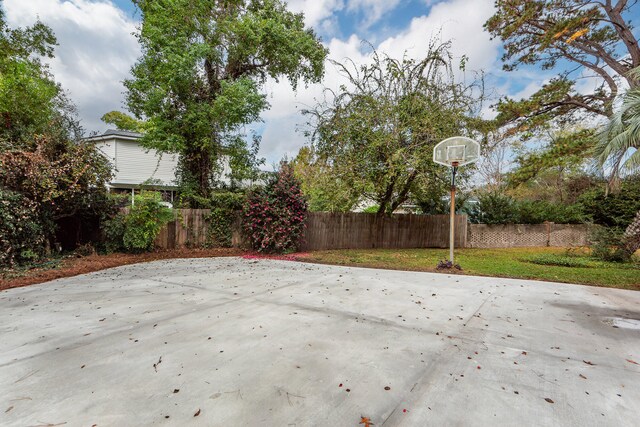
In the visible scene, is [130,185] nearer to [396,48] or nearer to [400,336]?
[396,48]

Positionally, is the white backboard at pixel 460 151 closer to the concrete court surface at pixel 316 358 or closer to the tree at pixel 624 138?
the tree at pixel 624 138

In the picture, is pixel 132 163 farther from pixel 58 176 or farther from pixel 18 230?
pixel 18 230

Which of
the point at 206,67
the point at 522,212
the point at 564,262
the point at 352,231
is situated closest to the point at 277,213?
the point at 352,231

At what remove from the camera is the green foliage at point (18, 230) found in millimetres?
5727

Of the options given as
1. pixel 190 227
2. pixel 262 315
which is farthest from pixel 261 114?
pixel 262 315

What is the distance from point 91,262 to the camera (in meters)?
7.00

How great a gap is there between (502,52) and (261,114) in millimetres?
9571

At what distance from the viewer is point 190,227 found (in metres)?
9.38

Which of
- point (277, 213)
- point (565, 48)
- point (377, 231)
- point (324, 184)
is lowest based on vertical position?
point (377, 231)

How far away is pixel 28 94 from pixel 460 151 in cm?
1321

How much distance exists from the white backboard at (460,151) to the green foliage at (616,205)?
782cm

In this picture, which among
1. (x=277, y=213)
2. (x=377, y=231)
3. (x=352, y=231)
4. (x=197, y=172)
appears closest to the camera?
(x=277, y=213)

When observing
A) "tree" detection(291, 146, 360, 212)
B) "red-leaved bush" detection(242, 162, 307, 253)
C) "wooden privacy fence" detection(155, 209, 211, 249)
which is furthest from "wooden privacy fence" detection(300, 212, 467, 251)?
"wooden privacy fence" detection(155, 209, 211, 249)

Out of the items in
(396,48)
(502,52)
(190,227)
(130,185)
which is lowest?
(190,227)
